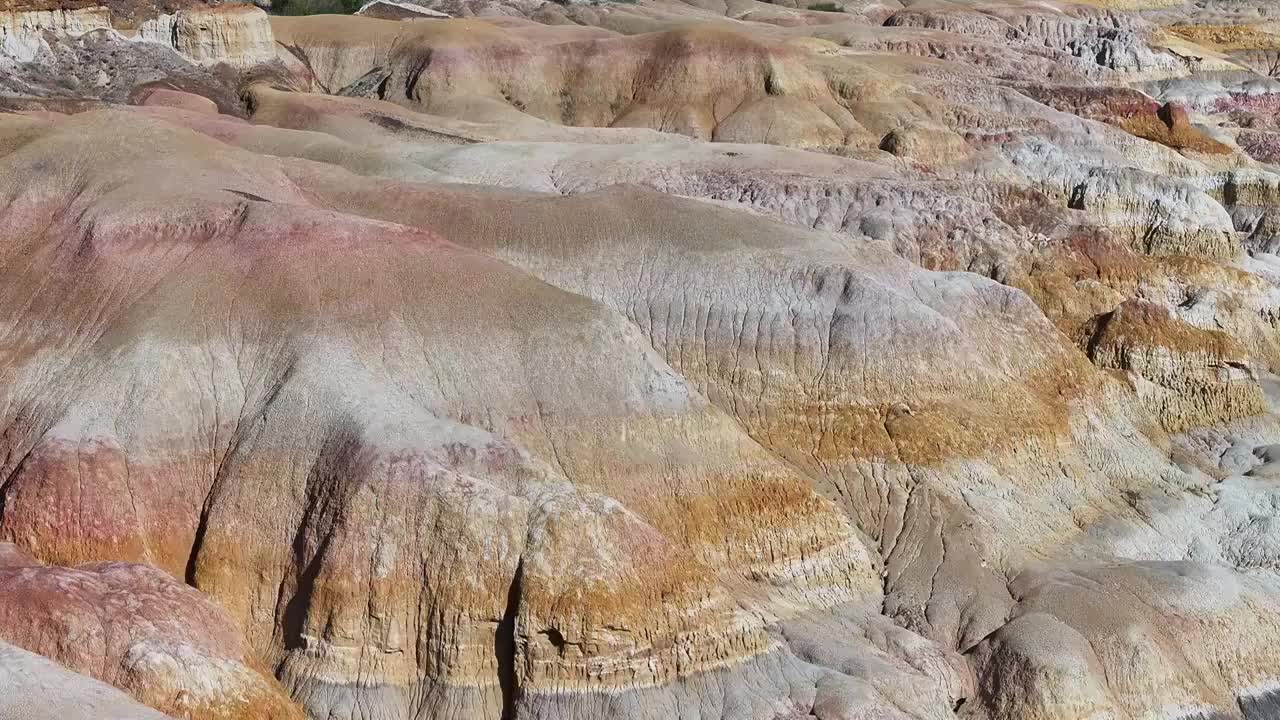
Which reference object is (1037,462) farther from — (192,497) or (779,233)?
(192,497)

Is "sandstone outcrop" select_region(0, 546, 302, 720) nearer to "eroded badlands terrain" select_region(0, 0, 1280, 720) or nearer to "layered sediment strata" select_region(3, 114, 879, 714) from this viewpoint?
"eroded badlands terrain" select_region(0, 0, 1280, 720)

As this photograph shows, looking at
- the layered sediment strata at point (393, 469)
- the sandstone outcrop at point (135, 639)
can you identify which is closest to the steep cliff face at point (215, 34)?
the layered sediment strata at point (393, 469)

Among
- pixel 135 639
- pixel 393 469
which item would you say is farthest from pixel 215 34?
pixel 135 639

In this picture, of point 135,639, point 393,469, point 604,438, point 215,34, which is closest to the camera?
point 135,639

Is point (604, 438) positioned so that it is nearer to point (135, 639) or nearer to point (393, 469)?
point (393, 469)

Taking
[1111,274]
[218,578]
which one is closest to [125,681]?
[218,578]

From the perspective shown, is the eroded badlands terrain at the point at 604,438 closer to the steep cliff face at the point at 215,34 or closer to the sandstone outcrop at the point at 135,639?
the sandstone outcrop at the point at 135,639

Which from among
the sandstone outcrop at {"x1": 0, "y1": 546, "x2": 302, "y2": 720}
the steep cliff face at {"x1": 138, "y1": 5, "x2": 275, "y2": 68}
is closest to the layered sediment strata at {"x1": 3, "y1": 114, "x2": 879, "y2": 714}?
the sandstone outcrop at {"x1": 0, "y1": 546, "x2": 302, "y2": 720}

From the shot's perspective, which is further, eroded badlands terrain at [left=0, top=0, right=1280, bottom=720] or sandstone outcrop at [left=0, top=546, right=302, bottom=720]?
eroded badlands terrain at [left=0, top=0, right=1280, bottom=720]
